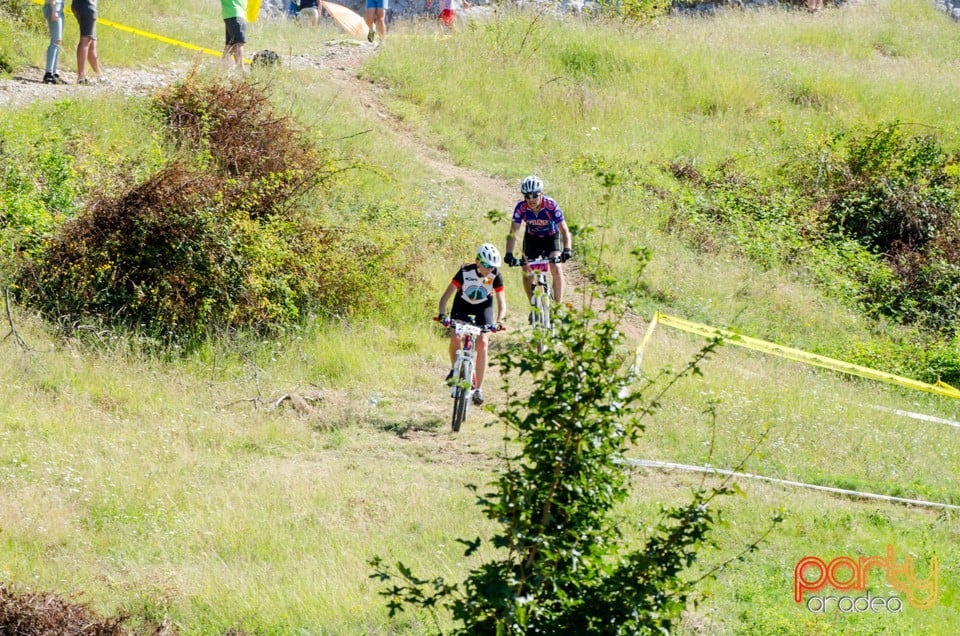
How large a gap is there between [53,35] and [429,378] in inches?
344

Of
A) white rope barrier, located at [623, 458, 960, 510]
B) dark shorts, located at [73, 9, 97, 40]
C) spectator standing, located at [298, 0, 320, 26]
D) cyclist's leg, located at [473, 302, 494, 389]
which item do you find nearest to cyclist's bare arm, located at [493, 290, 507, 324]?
cyclist's leg, located at [473, 302, 494, 389]

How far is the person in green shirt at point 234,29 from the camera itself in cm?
1855

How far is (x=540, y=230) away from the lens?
12266 mm

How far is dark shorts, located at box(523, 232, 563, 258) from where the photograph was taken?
12.3m

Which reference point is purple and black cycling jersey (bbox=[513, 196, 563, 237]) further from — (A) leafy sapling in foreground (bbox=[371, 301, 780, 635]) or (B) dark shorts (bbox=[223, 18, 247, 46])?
(B) dark shorts (bbox=[223, 18, 247, 46])

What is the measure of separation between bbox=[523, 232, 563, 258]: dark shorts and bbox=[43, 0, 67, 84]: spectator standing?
8.79 m

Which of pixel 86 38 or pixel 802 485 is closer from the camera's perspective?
pixel 802 485

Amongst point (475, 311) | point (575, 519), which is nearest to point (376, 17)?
point (475, 311)

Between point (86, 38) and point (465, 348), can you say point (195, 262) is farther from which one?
point (86, 38)

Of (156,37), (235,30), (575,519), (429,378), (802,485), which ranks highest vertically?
(235,30)

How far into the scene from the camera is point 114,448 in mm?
9906

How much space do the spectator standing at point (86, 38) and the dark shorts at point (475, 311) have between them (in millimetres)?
9245

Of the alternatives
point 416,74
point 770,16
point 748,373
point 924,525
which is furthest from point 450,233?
point 770,16

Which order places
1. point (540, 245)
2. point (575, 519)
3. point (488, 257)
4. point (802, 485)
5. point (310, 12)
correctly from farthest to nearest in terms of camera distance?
point (310, 12) → point (540, 245) → point (488, 257) → point (802, 485) → point (575, 519)
